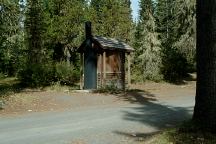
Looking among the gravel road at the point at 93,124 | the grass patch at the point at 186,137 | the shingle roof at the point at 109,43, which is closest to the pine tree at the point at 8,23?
the gravel road at the point at 93,124

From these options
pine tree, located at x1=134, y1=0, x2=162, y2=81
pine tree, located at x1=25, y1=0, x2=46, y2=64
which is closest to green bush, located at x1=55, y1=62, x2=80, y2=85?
pine tree, located at x1=134, y1=0, x2=162, y2=81

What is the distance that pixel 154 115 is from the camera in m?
16.7

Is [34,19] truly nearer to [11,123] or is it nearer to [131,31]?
[131,31]

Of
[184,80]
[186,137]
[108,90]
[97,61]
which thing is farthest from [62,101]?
[184,80]

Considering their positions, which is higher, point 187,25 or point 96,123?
point 187,25

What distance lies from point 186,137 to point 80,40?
116 feet

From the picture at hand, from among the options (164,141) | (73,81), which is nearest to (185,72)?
(73,81)

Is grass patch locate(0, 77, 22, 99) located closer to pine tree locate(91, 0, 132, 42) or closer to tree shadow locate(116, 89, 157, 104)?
tree shadow locate(116, 89, 157, 104)

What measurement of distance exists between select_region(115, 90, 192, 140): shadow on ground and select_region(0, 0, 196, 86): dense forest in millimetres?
14888

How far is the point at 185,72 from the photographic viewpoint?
154ft

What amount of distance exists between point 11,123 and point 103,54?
13491mm

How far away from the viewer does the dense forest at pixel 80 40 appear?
121 ft

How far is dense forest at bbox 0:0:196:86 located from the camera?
121ft

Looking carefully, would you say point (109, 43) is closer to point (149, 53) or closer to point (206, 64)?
point (149, 53)
